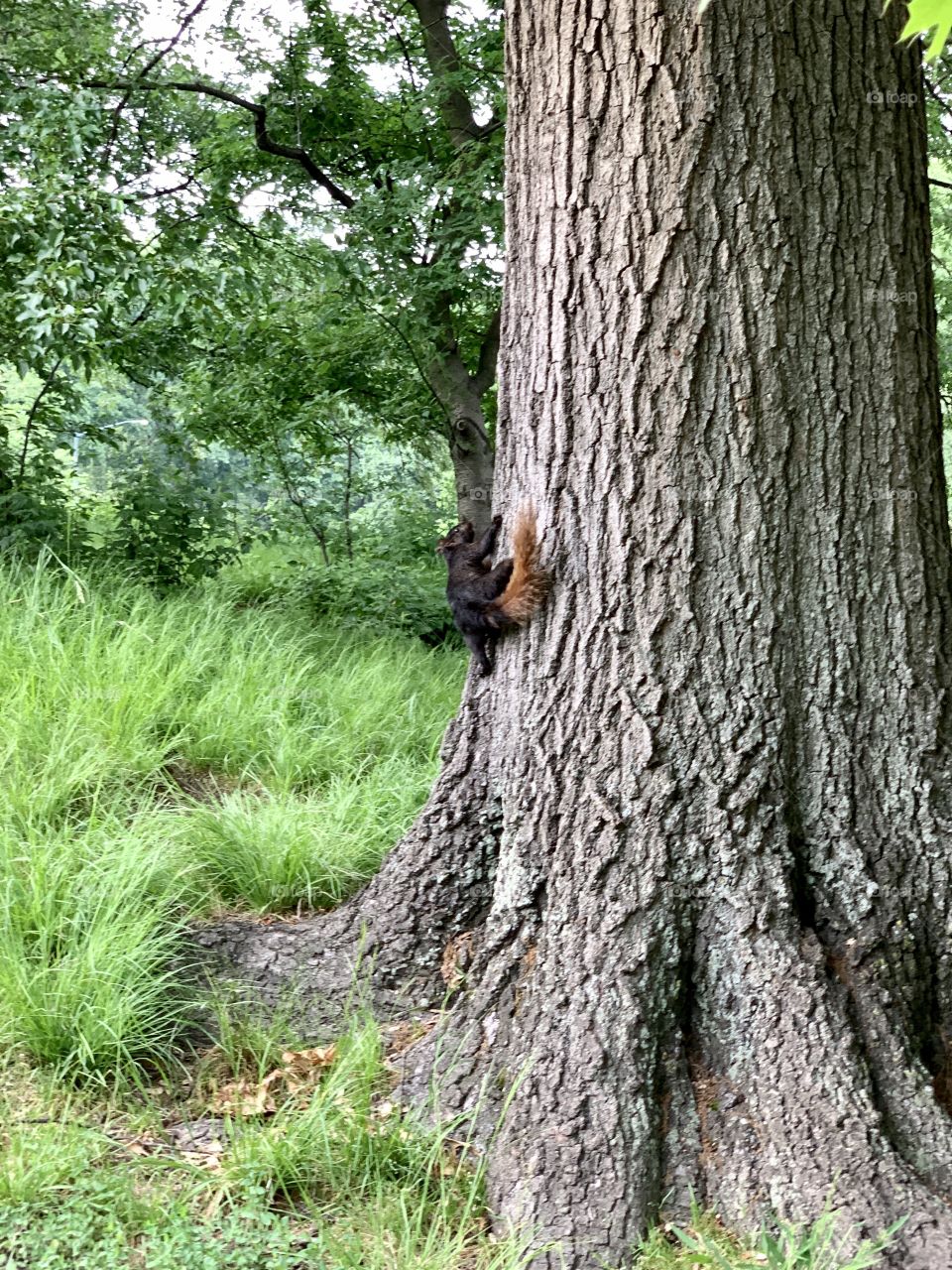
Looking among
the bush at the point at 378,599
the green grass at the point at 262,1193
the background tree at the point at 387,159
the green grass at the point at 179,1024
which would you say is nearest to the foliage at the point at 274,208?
the background tree at the point at 387,159

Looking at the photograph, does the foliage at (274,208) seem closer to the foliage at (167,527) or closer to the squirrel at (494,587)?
the foliage at (167,527)

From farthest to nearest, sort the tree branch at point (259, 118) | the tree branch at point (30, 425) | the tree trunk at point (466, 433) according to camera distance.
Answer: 1. the tree trunk at point (466, 433)
2. the tree branch at point (259, 118)
3. the tree branch at point (30, 425)

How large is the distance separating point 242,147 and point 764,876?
5.85 metres

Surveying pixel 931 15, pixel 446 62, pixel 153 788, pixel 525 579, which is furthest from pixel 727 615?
pixel 446 62

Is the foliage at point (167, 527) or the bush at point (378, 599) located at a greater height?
the foliage at point (167, 527)

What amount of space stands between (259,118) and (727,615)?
5759 mm

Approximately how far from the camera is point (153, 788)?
112 inches

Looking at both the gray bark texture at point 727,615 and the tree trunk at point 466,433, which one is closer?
the gray bark texture at point 727,615

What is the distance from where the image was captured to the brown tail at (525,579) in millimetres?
2143

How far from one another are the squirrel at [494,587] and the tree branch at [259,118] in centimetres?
450

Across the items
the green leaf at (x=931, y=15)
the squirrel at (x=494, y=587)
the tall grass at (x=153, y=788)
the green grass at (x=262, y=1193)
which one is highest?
the green leaf at (x=931, y=15)

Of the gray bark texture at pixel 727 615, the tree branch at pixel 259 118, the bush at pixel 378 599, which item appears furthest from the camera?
the bush at pixel 378 599

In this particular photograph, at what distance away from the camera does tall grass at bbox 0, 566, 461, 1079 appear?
2.12 m

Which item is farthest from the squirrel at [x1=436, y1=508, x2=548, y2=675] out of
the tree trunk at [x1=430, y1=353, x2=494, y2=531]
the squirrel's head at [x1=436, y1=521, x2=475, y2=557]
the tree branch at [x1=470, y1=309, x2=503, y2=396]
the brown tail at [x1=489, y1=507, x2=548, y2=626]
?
the tree branch at [x1=470, y1=309, x2=503, y2=396]
